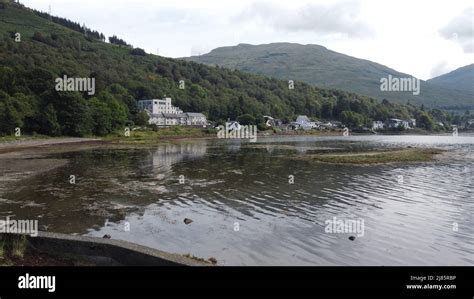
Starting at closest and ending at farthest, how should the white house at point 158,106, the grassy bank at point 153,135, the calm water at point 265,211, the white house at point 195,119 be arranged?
the calm water at point 265,211 → the grassy bank at point 153,135 → the white house at point 195,119 → the white house at point 158,106

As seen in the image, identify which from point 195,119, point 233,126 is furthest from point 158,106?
point 233,126

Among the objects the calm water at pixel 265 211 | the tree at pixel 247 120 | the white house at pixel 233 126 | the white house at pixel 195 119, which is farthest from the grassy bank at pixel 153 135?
the calm water at pixel 265 211

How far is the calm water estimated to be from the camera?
16578mm

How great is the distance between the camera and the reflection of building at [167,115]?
15988 cm

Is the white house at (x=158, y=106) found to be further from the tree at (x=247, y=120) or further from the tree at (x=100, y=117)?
the tree at (x=100, y=117)

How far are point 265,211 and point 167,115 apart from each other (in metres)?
144

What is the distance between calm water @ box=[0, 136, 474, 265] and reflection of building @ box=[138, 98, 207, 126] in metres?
118

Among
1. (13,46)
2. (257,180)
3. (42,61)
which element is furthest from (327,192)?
(13,46)

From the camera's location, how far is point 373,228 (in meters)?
20.2

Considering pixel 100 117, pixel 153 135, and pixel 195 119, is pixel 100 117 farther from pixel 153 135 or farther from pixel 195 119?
pixel 195 119

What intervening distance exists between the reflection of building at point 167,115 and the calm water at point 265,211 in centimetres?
11801

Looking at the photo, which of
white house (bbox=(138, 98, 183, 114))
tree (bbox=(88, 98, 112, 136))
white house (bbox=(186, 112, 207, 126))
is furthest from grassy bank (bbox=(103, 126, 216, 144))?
white house (bbox=(138, 98, 183, 114))

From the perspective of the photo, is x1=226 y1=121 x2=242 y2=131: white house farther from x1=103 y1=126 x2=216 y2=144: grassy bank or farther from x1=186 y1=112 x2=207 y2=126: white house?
x1=103 y1=126 x2=216 y2=144: grassy bank

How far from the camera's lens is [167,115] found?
537 ft
